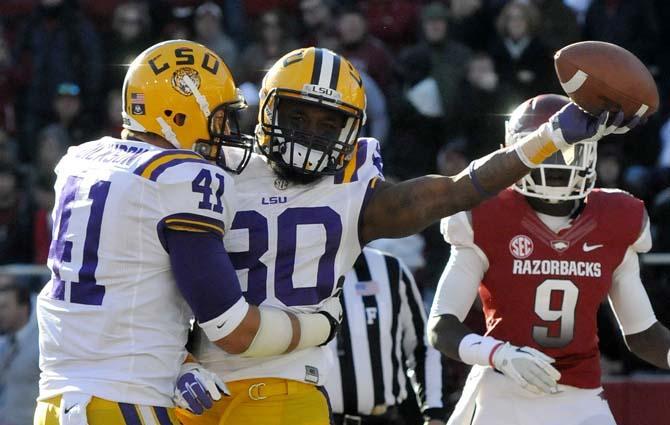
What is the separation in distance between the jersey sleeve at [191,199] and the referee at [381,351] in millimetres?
1688

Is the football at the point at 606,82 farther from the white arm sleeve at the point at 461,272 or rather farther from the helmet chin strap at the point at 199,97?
the helmet chin strap at the point at 199,97

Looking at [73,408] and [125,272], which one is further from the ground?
[125,272]

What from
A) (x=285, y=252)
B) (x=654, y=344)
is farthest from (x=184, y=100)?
(x=654, y=344)

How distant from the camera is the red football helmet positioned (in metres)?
3.90

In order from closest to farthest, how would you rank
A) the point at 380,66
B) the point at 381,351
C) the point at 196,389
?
the point at 196,389
the point at 381,351
the point at 380,66

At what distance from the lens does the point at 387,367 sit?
15.9 feet

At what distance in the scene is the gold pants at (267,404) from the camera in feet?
11.3

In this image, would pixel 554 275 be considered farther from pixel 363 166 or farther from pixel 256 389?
pixel 256 389

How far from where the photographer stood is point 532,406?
12.7ft

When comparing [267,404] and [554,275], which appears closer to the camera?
[267,404]

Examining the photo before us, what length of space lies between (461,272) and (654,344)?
675 mm

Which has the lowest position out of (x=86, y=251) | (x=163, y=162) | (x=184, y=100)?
(x=86, y=251)

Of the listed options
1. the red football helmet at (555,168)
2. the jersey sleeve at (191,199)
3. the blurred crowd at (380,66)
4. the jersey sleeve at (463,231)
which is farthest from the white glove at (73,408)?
the blurred crowd at (380,66)

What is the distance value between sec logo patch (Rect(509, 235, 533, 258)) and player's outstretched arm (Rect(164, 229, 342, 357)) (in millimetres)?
835
